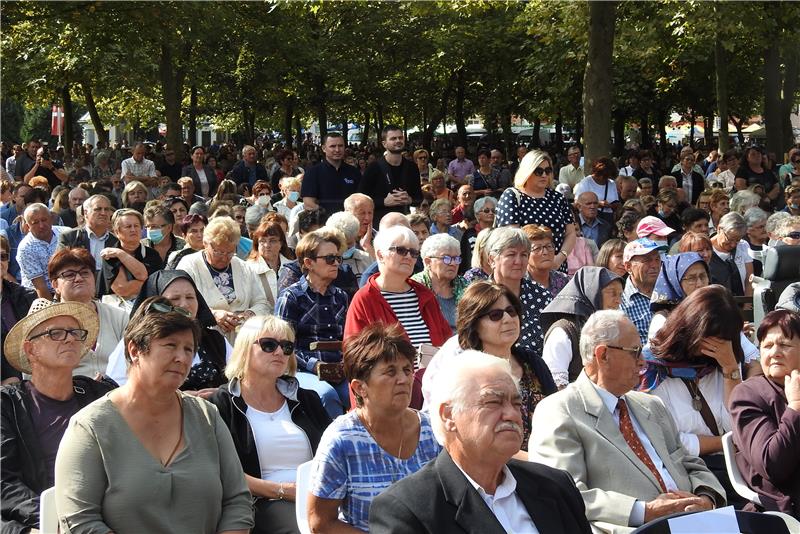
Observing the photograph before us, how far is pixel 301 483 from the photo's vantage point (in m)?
4.51

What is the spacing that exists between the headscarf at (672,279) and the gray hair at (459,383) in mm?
3356

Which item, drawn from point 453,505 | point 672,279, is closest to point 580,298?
point 672,279

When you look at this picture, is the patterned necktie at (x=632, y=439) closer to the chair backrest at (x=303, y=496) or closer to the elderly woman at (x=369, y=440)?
the elderly woman at (x=369, y=440)

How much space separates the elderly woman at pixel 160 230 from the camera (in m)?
9.62

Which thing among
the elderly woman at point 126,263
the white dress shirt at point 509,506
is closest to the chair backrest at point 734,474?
the white dress shirt at point 509,506

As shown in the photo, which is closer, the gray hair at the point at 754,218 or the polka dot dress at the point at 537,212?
the polka dot dress at the point at 537,212

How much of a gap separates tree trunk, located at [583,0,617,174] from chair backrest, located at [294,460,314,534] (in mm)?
11947

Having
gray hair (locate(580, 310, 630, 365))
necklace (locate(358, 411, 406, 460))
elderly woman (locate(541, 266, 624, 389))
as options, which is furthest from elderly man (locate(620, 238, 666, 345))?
necklace (locate(358, 411, 406, 460))

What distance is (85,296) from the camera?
255 inches

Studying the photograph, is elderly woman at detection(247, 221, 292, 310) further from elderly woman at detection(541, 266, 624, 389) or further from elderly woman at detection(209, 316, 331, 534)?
elderly woman at detection(209, 316, 331, 534)

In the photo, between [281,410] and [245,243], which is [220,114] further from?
[281,410]

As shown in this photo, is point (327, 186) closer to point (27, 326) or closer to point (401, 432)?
point (27, 326)

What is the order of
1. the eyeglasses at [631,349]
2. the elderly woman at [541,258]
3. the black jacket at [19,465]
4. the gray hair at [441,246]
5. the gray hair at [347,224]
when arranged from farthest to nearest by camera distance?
the gray hair at [347,224] < the elderly woman at [541,258] < the gray hair at [441,246] < the eyeglasses at [631,349] < the black jacket at [19,465]

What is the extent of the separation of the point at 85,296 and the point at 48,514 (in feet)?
7.84
